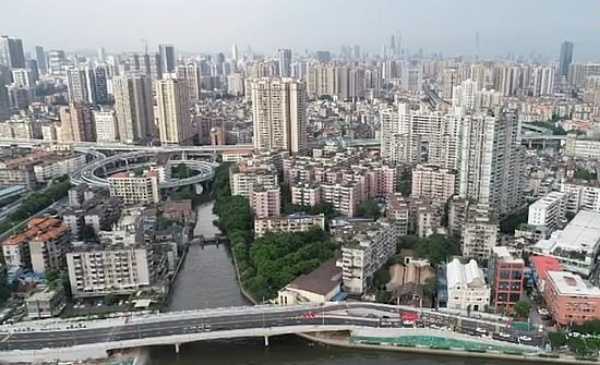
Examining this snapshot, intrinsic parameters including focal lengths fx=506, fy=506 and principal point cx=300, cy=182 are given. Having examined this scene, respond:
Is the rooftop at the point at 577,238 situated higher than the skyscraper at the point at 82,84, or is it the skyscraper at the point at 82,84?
the skyscraper at the point at 82,84

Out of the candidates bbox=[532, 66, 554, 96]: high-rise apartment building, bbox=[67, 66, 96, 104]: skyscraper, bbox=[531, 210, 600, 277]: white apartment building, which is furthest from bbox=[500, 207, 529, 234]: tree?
bbox=[67, 66, 96, 104]: skyscraper

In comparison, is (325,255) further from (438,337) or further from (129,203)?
(129,203)

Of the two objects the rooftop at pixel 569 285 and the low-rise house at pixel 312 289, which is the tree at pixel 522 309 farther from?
the low-rise house at pixel 312 289

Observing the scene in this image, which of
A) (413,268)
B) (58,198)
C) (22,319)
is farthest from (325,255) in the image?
(58,198)

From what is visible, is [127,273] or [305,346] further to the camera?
[127,273]

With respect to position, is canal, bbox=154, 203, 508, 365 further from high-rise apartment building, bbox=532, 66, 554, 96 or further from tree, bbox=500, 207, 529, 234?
high-rise apartment building, bbox=532, 66, 554, 96

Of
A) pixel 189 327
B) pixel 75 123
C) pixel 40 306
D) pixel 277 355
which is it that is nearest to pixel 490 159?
pixel 277 355

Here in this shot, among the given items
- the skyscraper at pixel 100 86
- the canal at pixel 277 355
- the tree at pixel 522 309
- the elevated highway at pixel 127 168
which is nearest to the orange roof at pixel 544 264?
the tree at pixel 522 309
